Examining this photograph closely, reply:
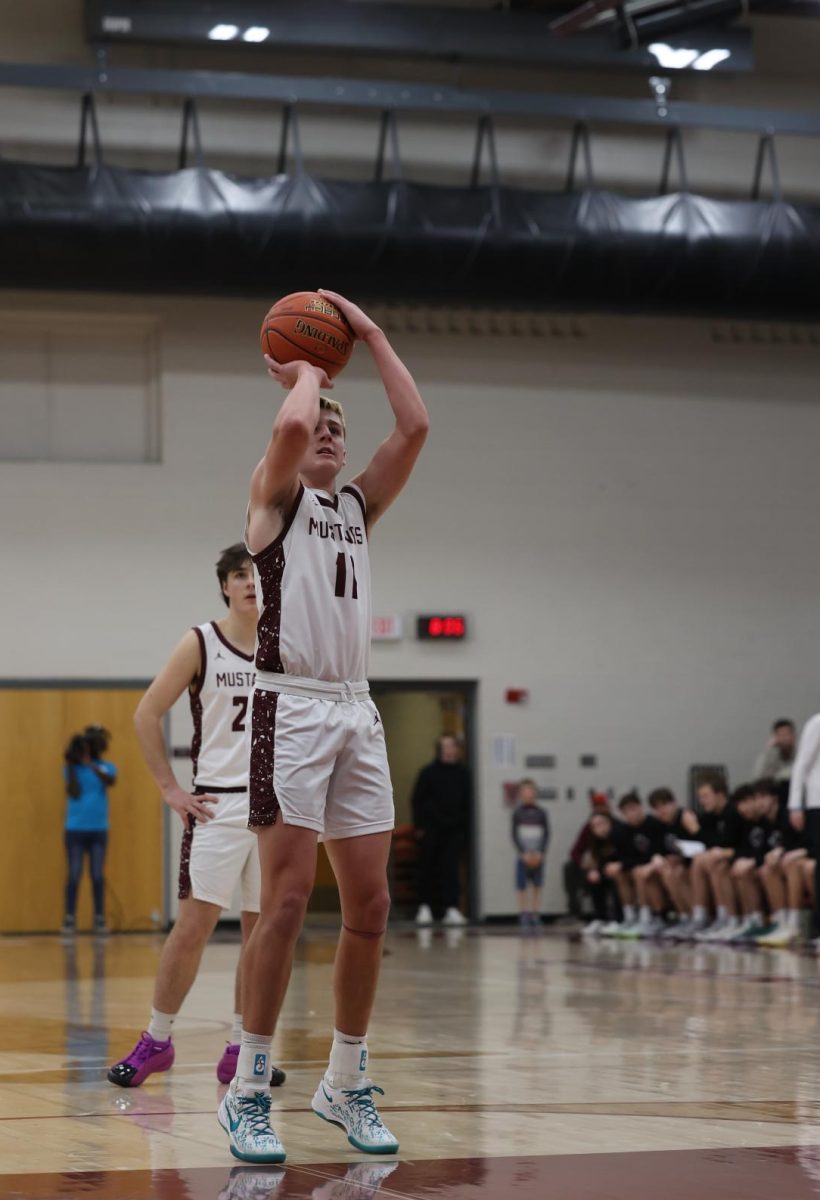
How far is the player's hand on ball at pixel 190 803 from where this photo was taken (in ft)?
19.1

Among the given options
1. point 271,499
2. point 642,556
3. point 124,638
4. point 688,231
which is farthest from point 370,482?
point 642,556

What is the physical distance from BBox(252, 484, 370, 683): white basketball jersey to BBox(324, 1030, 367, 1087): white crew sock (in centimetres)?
92

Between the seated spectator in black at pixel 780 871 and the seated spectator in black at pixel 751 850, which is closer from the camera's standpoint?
the seated spectator in black at pixel 780 871

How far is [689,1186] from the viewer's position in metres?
3.61

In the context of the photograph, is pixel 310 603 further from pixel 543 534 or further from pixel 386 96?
pixel 543 534

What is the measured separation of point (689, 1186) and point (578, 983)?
660 cm

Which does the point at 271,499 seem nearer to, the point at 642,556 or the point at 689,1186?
the point at 689,1186

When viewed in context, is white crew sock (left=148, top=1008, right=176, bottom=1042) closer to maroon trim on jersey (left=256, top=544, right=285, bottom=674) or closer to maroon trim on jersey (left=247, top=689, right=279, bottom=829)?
maroon trim on jersey (left=247, top=689, right=279, bottom=829)

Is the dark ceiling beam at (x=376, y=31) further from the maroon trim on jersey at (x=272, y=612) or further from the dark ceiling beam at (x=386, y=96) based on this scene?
the maroon trim on jersey at (x=272, y=612)

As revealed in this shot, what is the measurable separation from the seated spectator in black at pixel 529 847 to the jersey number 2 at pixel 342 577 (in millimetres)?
13570

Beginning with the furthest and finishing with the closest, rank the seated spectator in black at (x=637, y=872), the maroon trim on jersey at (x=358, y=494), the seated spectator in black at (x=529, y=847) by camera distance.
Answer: the seated spectator in black at (x=529, y=847) < the seated spectator in black at (x=637, y=872) < the maroon trim on jersey at (x=358, y=494)

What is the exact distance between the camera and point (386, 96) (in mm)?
16406

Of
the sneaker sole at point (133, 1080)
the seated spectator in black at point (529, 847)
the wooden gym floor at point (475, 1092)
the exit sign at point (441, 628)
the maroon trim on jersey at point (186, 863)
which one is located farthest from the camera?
the exit sign at point (441, 628)

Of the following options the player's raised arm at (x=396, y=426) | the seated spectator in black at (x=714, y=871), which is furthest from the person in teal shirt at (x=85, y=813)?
the player's raised arm at (x=396, y=426)
